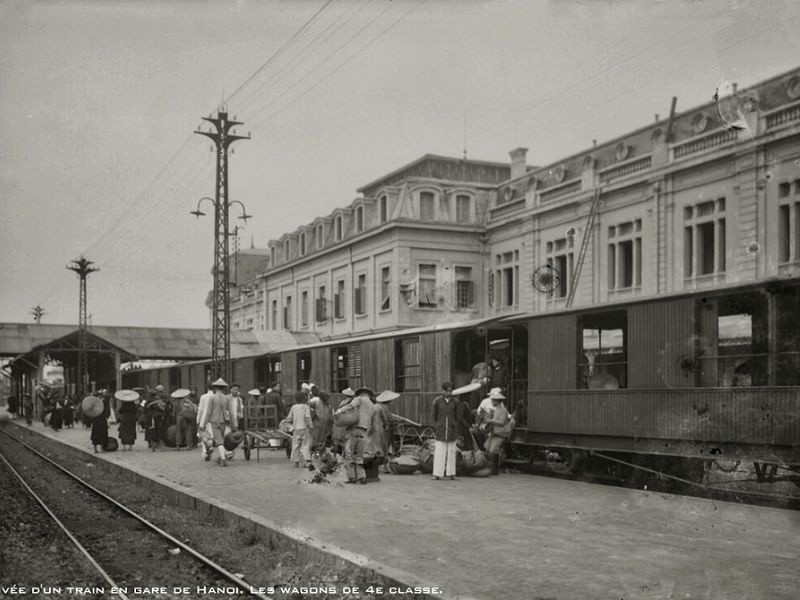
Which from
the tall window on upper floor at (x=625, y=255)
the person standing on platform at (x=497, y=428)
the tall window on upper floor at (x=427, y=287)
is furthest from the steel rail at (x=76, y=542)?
the tall window on upper floor at (x=427, y=287)

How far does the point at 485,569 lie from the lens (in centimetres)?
758

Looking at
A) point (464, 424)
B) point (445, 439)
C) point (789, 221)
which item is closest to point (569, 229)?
point (789, 221)

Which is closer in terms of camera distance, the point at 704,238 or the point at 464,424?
the point at 464,424

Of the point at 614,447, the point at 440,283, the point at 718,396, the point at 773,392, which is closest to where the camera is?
the point at 773,392

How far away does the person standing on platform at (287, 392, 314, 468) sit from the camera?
17.6 meters

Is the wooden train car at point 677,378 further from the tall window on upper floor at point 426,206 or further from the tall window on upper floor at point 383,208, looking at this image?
the tall window on upper floor at point 383,208

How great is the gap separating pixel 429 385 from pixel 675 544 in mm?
11385

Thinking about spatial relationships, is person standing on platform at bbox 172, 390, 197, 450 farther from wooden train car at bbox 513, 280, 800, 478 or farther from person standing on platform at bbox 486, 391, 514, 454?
wooden train car at bbox 513, 280, 800, 478

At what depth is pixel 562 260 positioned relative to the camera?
3456cm

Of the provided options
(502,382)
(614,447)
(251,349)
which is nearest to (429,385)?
(502,382)

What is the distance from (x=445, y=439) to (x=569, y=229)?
19691mm

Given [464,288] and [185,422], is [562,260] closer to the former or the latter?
[464,288]

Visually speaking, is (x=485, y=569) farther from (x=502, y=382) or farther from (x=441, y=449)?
(x=502, y=382)

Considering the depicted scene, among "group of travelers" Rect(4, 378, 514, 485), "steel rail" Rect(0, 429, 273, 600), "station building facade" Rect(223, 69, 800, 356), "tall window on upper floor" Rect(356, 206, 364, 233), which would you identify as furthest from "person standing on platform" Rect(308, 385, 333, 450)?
"tall window on upper floor" Rect(356, 206, 364, 233)
